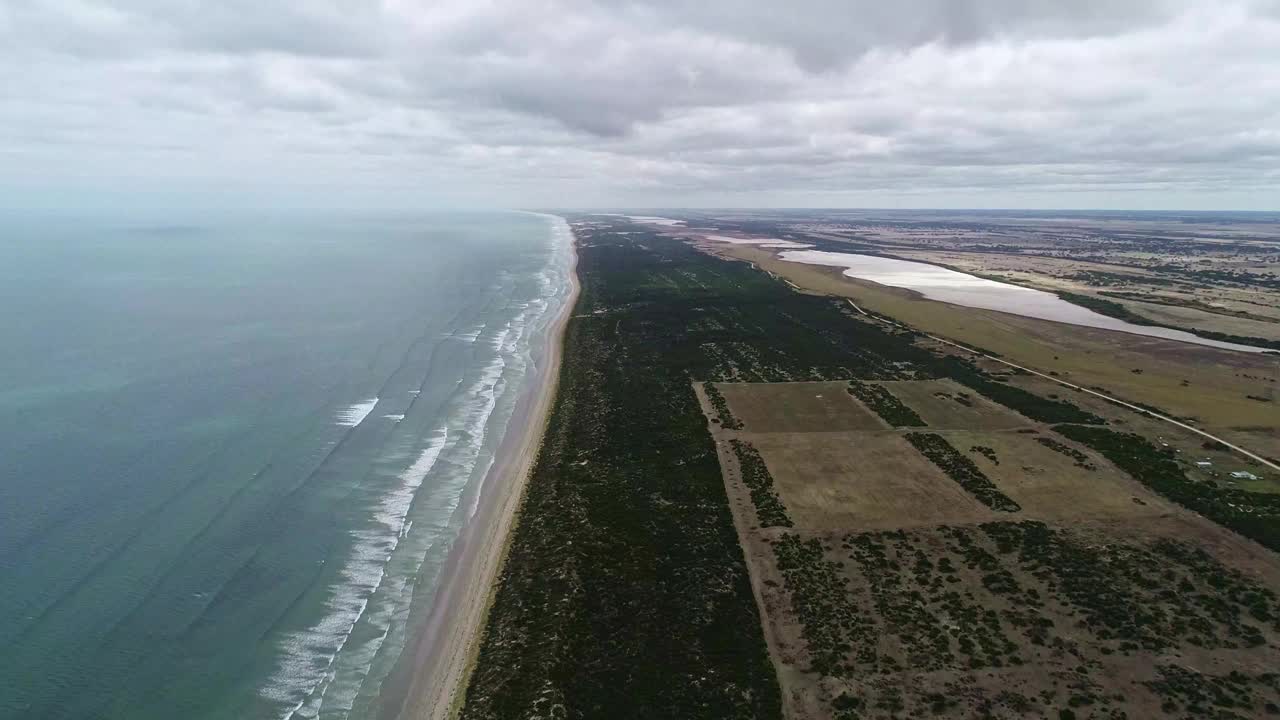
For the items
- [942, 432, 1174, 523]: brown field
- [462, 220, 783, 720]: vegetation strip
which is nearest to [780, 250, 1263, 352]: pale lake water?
[942, 432, 1174, 523]: brown field

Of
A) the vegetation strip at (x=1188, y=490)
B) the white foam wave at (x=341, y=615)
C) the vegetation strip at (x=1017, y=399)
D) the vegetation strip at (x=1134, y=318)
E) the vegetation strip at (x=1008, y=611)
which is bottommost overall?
the white foam wave at (x=341, y=615)

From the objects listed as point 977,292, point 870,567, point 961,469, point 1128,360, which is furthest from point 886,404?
point 977,292

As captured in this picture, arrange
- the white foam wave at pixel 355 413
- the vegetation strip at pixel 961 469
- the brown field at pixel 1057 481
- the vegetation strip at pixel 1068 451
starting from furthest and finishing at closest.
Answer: the white foam wave at pixel 355 413, the vegetation strip at pixel 1068 451, the vegetation strip at pixel 961 469, the brown field at pixel 1057 481

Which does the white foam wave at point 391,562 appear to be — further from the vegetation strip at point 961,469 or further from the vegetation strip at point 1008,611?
the vegetation strip at point 961,469

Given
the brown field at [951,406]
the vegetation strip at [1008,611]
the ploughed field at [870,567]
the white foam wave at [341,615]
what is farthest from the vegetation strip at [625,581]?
the brown field at [951,406]

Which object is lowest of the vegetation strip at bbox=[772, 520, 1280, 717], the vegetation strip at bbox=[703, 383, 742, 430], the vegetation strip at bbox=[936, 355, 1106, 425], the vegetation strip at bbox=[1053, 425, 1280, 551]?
the vegetation strip at bbox=[772, 520, 1280, 717]

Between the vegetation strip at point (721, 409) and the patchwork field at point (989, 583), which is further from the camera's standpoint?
the vegetation strip at point (721, 409)

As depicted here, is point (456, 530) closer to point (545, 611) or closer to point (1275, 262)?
point (545, 611)

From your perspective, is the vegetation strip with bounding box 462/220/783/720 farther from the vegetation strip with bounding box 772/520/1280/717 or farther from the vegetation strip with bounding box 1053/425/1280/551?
the vegetation strip with bounding box 1053/425/1280/551
